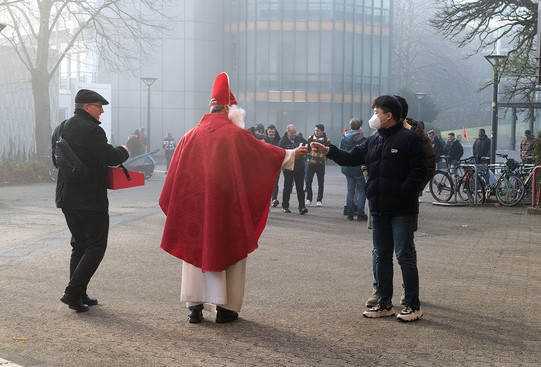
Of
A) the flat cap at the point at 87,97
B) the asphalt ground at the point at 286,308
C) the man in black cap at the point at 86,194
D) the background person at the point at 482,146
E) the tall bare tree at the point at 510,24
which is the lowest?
the asphalt ground at the point at 286,308

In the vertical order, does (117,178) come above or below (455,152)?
above

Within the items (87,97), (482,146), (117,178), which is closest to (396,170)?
(117,178)

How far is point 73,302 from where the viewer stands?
6.38m

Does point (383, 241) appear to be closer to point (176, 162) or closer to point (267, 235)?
point (176, 162)

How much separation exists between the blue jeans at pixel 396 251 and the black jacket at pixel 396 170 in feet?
0.29

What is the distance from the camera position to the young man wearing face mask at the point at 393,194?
6.20 metres

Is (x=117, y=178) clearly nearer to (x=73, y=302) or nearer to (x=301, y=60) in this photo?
(x=73, y=302)

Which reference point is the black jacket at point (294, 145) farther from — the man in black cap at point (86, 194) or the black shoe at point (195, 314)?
the black shoe at point (195, 314)

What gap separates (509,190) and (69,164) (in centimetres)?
1342

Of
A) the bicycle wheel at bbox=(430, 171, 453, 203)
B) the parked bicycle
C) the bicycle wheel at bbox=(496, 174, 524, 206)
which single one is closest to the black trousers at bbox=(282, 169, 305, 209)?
the parked bicycle

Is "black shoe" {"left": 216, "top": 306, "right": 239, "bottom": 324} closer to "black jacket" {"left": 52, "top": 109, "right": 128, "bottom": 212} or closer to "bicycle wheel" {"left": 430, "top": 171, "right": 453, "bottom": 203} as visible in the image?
"black jacket" {"left": 52, "top": 109, "right": 128, "bottom": 212}

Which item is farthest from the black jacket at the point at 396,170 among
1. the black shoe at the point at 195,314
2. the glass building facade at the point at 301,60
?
the glass building facade at the point at 301,60

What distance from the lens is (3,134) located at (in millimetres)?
34469

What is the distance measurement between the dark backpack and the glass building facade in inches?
1632
